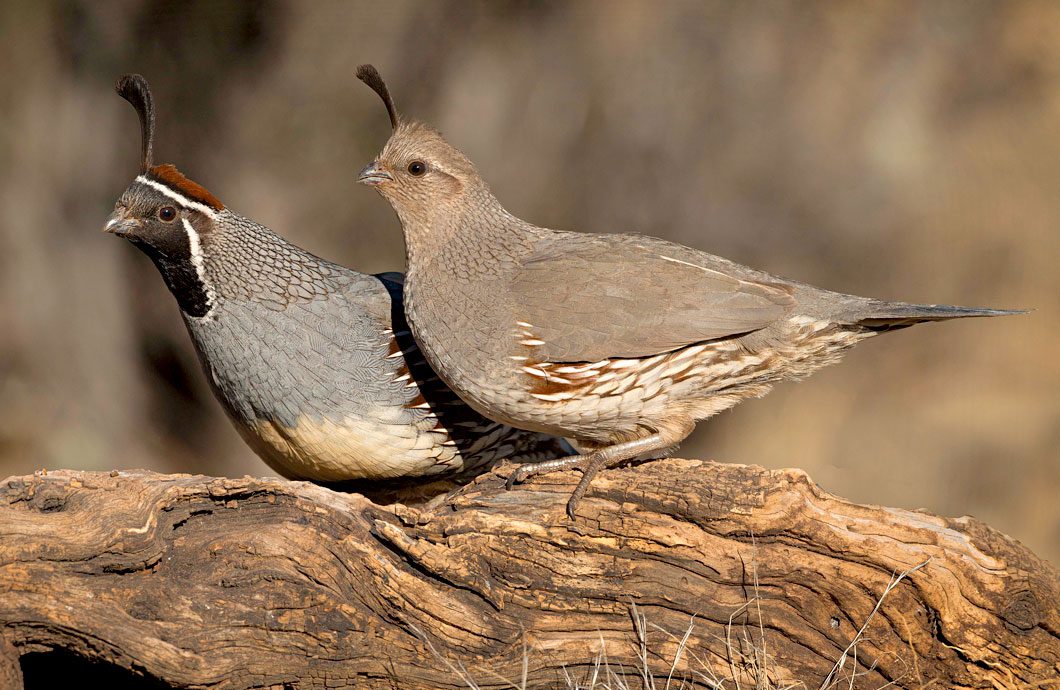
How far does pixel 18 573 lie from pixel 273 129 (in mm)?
3343

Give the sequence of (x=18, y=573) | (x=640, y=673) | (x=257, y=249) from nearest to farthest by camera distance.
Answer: (x=18, y=573), (x=640, y=673), (x=257, y=249)

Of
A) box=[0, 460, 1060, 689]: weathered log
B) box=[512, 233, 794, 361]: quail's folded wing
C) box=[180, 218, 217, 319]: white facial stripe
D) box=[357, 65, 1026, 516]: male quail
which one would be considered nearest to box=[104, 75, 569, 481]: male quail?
box=[180, 218, 217, 319]: white facial stripe

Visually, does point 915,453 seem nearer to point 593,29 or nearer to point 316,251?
point 593,29

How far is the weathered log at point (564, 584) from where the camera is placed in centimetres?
267

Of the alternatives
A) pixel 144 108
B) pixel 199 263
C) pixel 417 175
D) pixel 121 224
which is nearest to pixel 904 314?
pixel 417 175

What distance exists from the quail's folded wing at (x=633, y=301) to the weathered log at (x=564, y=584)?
0.40m

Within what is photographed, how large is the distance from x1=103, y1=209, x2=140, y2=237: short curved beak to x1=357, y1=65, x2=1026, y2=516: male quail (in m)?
0.83

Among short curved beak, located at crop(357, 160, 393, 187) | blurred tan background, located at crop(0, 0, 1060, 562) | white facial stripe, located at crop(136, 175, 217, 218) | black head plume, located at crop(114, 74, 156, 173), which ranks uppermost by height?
blurred tan background, located at crop(0, 0, 1060, 562)

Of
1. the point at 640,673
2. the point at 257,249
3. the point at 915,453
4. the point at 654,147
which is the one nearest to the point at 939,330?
the point at 915,453

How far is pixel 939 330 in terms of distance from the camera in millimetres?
4652

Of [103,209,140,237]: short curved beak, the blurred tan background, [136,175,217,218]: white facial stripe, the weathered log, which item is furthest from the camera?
the blurred tan background

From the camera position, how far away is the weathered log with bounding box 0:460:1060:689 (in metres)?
2.67

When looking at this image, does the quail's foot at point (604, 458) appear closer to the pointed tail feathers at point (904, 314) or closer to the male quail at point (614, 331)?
the male quail at point (614, 331)

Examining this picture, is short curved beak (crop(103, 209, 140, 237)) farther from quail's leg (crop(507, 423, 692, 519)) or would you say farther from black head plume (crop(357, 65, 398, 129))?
quail's leg (crop(507, 423, 692, 519))
